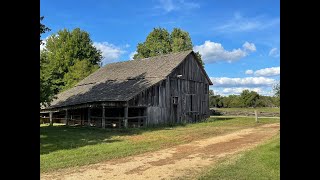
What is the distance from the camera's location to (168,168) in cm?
1015

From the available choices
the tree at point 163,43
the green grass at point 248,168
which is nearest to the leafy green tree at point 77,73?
the tree at point 163,43

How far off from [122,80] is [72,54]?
104 ft

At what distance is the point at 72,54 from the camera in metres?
62.4

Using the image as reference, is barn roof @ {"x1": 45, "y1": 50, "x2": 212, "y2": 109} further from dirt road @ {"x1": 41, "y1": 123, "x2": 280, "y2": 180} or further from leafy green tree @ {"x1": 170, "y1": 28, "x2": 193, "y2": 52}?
leafy green tree @ {"x1": 170, "y1": 28, "x2": 193, "y2": 52}

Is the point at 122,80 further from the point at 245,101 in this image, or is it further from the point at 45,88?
the point at 245,101

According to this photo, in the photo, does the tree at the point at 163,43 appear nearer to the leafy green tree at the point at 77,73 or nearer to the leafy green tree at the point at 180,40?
the leafy green tree at the point at 180,40

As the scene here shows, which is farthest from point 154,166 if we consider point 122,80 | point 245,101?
point 245,101

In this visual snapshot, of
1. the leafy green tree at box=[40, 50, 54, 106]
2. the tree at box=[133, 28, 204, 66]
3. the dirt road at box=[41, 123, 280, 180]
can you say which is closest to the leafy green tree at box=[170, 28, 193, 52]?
the tree at box=[133, 28, 204, 66]
